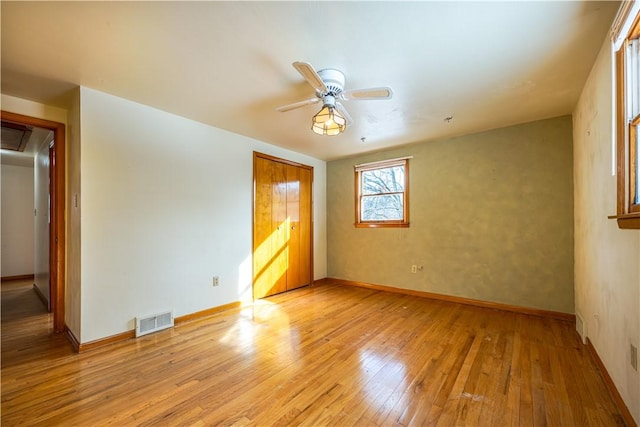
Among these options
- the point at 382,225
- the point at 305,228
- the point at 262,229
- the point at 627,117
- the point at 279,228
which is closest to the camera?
the point at 627,117

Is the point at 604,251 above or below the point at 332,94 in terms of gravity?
below

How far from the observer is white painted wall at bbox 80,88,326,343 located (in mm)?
2547

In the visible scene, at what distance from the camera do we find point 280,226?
4500mm

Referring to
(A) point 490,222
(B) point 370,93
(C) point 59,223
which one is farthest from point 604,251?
(C) point 59,223

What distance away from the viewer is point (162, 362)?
226 cm

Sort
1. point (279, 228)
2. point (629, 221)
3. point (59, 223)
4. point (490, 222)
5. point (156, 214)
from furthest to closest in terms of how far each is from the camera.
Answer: point (279, 228), point (490, 222), point (156, 214), point (59, 223), point (629, 221)

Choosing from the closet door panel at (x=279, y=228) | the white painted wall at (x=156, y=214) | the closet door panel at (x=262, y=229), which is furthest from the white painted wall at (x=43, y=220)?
the closet door panel at (x=279, y=228)

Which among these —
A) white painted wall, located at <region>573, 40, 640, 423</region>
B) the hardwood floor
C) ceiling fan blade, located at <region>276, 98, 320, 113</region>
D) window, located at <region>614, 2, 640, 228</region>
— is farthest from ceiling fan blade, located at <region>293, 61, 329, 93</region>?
the hardwood floor

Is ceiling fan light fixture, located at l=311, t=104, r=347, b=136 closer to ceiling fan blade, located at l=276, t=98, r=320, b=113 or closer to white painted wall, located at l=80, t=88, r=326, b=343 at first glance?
ceiling fan blade, located at l=276, t=98, r=320, b=113

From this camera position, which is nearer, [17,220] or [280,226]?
[280,226]

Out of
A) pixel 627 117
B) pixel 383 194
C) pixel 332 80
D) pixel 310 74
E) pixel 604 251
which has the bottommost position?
pixel 604 251

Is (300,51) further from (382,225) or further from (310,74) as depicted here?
(382,225)

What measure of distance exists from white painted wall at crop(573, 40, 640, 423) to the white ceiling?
0.31 metres

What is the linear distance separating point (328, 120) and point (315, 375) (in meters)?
2.05
